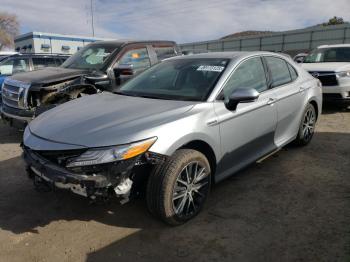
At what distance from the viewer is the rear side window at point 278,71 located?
448cm

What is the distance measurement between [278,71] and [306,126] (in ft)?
3.95

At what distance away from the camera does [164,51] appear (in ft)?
25.4

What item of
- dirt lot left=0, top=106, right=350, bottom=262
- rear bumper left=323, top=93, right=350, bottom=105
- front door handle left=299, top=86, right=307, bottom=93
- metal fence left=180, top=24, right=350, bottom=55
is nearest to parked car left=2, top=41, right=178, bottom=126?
dirt lot left=0, top=106, right=350, bottom=262

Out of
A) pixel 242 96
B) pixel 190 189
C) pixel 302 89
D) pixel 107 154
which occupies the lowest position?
pixel 190 189

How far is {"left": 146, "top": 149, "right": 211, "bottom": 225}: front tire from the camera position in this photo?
2.94 m

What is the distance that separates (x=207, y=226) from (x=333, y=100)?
6383 mm

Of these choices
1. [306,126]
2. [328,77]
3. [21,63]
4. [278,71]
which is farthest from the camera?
[21,63]

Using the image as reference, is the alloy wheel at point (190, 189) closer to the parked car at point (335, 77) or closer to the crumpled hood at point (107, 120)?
the crumpled hood at point (107, 120)

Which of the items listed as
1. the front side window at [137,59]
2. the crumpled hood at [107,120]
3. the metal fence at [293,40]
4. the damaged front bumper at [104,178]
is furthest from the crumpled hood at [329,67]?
the metal fence at [293,40]

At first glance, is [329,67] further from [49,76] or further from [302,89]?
[49,76]

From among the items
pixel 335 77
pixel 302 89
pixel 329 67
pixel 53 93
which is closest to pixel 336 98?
pixel 335 77

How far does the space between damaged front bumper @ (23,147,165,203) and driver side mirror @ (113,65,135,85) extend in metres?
3.50

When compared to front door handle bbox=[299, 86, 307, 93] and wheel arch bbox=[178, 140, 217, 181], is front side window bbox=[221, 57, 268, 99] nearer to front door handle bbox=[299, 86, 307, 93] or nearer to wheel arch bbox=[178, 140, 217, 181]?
wheel arch bbox=[178, 140, 217, 181]

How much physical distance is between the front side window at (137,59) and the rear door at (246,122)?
10.9 ft
